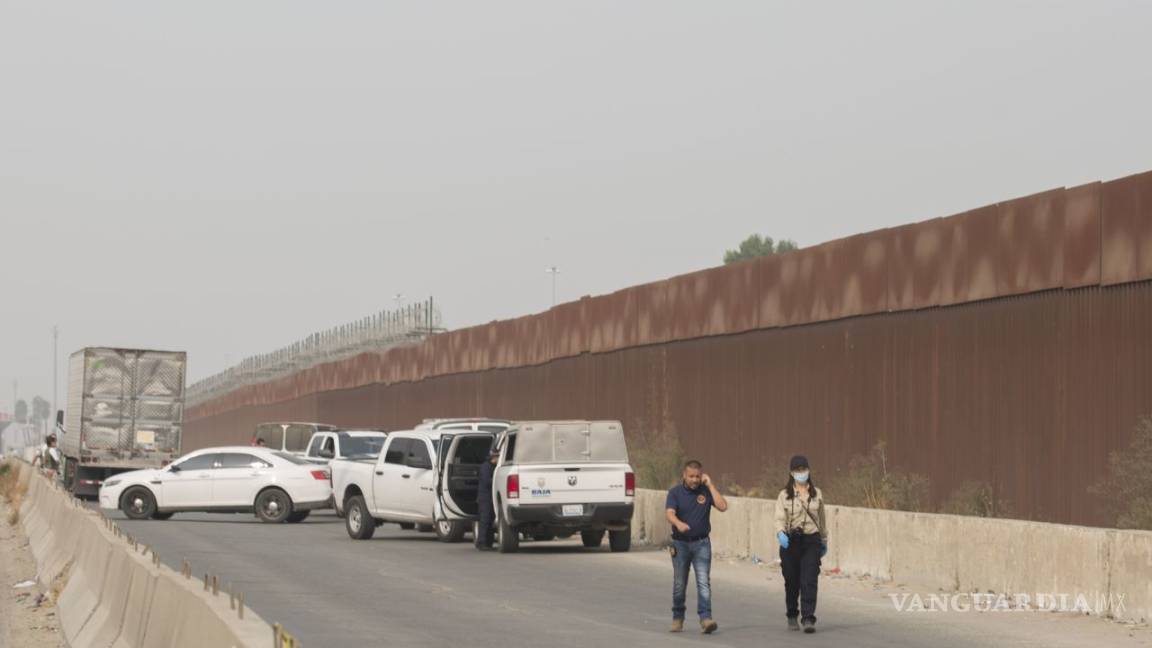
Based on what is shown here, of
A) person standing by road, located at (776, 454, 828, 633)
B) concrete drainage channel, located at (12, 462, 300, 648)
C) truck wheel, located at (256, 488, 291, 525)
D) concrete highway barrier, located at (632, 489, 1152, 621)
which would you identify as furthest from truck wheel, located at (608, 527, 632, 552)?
person standing by road, located at (776, 454, 828, 633)

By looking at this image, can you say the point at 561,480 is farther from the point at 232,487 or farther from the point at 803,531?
the point at 232,487

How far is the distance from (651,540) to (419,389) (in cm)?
3311

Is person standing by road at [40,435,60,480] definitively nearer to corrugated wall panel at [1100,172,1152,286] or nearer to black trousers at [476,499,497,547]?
black trousers at [476,499,497,547]

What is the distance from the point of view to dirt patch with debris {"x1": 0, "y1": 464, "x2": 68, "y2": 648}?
64.4 feet

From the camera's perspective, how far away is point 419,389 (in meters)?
63.7

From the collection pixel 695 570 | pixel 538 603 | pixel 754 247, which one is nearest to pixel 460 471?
pixel 538 603

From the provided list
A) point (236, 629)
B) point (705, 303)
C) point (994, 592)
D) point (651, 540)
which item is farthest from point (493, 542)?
point (236, 629)

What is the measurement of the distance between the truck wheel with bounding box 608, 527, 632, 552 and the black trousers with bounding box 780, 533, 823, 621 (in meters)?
12.0

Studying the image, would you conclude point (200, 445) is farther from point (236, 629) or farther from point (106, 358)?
point (236, 629)

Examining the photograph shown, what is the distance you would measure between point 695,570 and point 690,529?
384 millimetres

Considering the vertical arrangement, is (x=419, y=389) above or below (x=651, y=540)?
above

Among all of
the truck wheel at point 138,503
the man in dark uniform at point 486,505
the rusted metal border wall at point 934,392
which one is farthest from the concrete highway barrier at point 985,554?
the truck wheel at point 138,503

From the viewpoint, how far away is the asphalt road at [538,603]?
16.3 metres

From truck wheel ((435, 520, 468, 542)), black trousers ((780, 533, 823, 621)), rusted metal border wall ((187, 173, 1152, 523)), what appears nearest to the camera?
black trousers ((780, 533, 823, 621))
